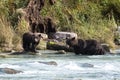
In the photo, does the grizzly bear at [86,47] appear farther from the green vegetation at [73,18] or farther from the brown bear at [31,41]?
the green vegetation at [73,18]

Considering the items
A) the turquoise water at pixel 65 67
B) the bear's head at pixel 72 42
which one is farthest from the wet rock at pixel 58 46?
the turquoise water at pixel 65 67

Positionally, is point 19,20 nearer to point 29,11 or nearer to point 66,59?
point 29,11

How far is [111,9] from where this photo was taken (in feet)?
118

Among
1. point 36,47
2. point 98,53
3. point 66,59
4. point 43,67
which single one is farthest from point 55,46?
point 43,67

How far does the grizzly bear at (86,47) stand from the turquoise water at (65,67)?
0.68 meters

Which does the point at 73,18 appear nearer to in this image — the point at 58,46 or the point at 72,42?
the point at 58,46

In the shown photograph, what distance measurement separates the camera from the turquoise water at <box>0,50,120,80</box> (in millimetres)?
15812

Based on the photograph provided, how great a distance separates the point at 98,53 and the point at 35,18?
574 cm

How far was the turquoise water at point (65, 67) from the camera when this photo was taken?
15.8m

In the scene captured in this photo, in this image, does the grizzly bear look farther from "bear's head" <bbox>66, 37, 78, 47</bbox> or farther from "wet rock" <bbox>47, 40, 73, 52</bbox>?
"wet rock" <bbox>47, 40, 73, 52</bbox>

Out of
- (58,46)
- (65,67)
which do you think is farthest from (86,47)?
(65,67)

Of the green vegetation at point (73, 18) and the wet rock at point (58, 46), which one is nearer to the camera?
the wet rock at point (58, 46)

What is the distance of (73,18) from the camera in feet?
103

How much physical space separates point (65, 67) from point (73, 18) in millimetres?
13200
